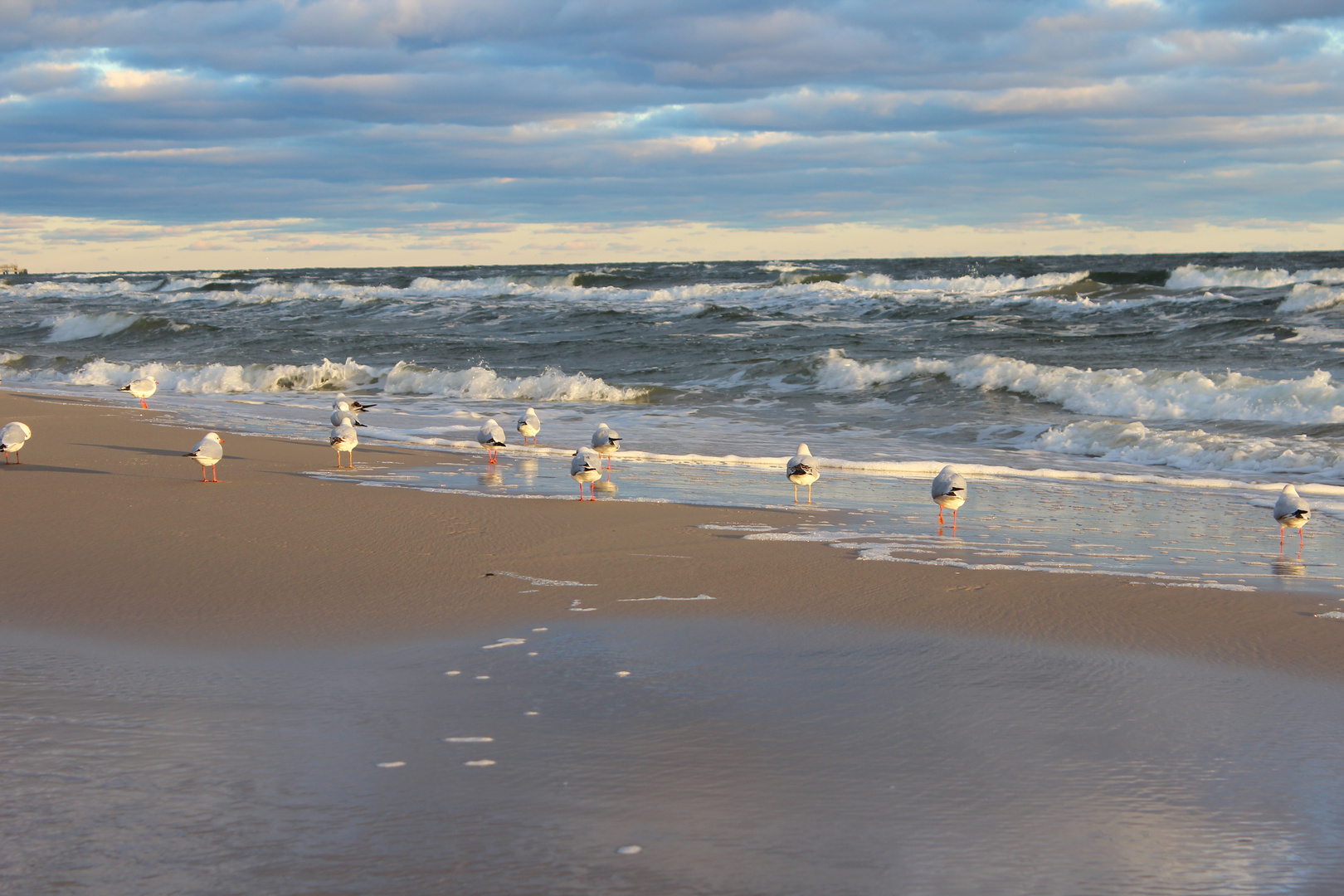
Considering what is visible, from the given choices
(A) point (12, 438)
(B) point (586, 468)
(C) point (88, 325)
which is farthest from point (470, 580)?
(C) point (88, 325)

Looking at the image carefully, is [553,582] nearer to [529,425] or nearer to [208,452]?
[208,452]

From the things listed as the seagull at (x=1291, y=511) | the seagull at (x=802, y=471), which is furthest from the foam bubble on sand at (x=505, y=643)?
the seagull at (x=1291, y=511)

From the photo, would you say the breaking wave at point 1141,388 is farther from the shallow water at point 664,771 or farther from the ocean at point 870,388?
the shallow water at point 664,771

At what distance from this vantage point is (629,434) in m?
13.6

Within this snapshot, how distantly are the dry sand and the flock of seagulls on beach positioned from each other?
480mm

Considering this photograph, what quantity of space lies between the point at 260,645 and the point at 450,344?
23.1m

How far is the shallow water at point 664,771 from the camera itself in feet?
8.82

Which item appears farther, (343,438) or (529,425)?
(529,425)

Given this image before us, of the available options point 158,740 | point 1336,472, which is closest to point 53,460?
point 158,740

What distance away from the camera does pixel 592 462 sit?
851cm

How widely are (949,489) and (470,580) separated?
323 cm

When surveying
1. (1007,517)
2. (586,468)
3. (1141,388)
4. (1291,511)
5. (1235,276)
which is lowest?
(1007,517)

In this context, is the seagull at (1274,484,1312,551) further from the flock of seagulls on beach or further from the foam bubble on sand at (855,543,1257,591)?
the foam bubble on sand at (855,543,1257,591)

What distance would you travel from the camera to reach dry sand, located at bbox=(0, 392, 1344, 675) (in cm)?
482
